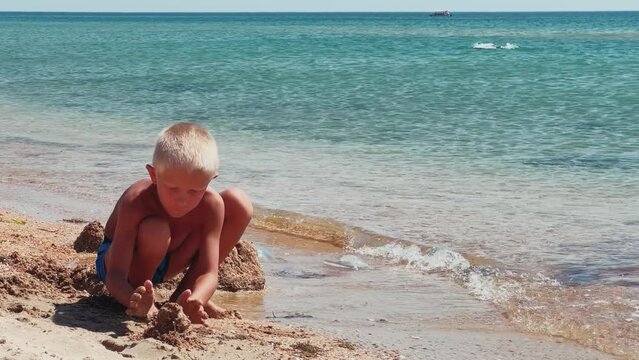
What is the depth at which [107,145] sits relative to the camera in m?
12.0

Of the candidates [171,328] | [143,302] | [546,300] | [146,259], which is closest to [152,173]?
[146,259]

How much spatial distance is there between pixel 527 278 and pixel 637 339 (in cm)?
131

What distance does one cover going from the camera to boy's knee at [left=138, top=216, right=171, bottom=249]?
3.67m

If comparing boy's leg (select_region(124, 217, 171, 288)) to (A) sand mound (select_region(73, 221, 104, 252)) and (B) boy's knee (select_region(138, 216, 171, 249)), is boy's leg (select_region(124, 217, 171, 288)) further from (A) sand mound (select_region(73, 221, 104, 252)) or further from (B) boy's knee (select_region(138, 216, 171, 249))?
(A) sand mound (select_region(73, 221, 104, 252))

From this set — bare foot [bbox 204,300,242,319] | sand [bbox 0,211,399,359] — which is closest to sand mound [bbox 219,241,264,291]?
sand [bbox 0,211,399,359]

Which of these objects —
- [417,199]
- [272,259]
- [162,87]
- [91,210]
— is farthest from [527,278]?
[162,87]

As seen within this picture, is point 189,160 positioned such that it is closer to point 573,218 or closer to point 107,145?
point 573,218

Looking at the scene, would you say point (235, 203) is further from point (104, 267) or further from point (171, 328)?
point (171, 328)

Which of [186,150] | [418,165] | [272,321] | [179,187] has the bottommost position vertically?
[418,165]

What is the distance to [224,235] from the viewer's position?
4.07m

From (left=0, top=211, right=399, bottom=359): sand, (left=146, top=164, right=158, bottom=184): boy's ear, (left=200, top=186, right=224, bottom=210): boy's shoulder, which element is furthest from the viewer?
(left=200, top=186, right=224, bottom=210): boy's shoulder

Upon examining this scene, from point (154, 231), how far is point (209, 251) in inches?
11.6

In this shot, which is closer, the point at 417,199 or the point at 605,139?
the point at 417,199

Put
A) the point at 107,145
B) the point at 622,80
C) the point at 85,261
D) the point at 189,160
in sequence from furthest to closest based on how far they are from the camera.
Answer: the point at 622,80
the point at 107,145
the point at 85,261
the point at 189,160
